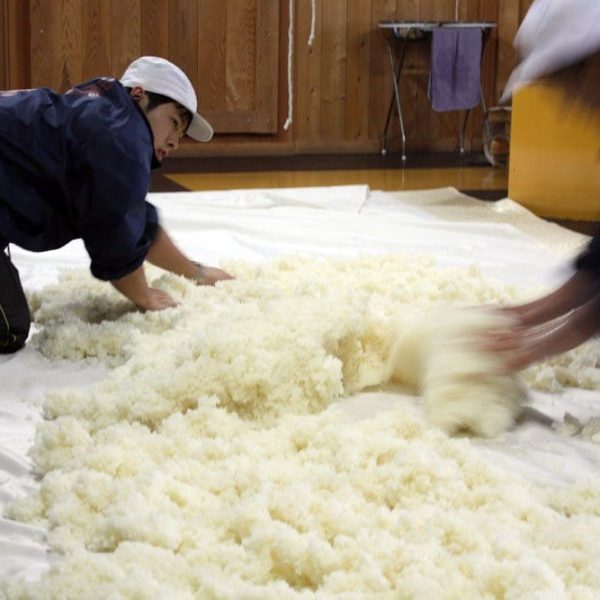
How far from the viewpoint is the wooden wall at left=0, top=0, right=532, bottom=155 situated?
596 centimetres

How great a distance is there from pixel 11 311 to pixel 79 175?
30 centimetres

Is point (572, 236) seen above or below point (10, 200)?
below

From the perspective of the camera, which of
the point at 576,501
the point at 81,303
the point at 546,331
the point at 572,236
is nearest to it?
the point at 576,501

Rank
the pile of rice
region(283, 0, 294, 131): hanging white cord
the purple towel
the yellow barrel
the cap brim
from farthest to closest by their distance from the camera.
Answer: region(283, 0, 294, 131): hanging white cord < the purple towel < the yellow barrel < the cap brim < the pile of rice

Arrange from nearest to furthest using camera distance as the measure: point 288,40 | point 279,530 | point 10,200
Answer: point 279,530
point 10,200
point 288,40

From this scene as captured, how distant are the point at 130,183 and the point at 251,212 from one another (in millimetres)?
1524

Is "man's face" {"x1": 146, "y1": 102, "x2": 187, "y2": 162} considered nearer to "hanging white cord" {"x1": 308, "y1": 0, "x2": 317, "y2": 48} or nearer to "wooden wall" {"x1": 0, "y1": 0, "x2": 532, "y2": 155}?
"wooden wall" {"x1": 0, "y1": 0, "x2": 532, "y2": 155}

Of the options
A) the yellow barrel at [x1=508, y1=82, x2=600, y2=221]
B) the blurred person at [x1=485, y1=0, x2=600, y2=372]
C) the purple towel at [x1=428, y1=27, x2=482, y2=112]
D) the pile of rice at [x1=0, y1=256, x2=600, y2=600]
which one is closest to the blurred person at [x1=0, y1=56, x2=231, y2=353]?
the pile of rice at [x1=0, y1=256, x2=600, y2=600]

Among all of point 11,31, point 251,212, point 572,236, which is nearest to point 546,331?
point 572,236

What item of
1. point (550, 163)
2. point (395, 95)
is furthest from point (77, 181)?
point (395, 95)

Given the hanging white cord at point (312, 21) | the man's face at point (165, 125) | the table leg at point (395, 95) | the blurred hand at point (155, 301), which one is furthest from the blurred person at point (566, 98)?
the hanging white cord at point (312, 21)

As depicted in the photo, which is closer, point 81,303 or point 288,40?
point 81,303

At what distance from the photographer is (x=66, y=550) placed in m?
1.31

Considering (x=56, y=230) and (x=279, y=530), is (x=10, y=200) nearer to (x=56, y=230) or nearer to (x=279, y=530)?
(x=56, y=230)
